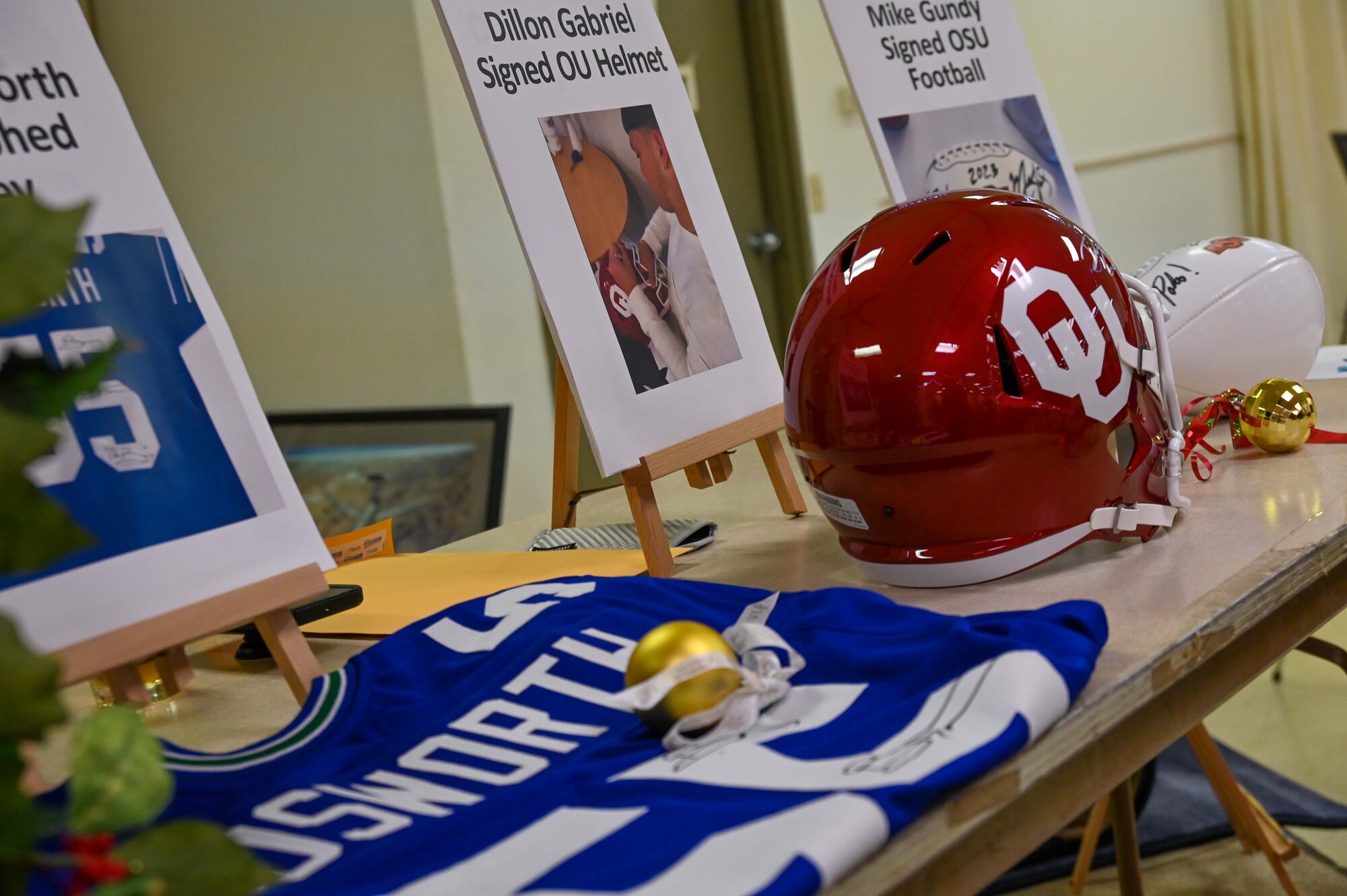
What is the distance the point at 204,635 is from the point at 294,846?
27 cm

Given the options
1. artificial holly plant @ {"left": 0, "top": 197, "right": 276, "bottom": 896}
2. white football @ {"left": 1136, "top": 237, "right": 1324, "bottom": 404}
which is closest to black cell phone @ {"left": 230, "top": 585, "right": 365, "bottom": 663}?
artificial holly plant @ {"left": 0, "top": 197, "right": 276, "bottom": 896}

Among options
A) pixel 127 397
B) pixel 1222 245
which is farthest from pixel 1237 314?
pixel 127 397

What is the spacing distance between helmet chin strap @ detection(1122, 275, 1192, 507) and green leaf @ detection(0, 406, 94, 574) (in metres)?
0.86

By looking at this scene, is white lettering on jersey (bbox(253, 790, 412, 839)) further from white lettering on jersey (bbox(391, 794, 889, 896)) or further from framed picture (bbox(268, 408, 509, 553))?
framed picture (bbox(268, 408, 509, 553))

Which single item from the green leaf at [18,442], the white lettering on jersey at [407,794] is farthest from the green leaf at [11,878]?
the white lettering on jersey at [407,794]

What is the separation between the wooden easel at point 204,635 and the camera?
30.8 inches

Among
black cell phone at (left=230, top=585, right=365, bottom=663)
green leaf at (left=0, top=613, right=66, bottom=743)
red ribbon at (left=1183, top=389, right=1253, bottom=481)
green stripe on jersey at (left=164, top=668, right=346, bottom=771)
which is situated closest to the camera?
green leaf at (left=0, top=613, right=66, bottom=743)

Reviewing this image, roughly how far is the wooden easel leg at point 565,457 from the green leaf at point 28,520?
2.93 ft

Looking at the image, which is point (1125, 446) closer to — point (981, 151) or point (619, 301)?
point (619, 301)

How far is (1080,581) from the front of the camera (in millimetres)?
931

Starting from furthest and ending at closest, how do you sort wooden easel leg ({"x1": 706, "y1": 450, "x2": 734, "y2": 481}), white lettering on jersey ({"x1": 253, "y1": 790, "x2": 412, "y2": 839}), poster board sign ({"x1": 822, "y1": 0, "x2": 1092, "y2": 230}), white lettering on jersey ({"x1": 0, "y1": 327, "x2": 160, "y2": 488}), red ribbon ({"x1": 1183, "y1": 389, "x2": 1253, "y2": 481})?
poster board sign ({"x1": 822, "y1": 0, "x2": 1092, "y2": 230}) → wooden easel leg ({"x1": 706, "y1": 450, "x2": 734, "y2": 481}) → red ribbon ({"x1": 1183, "y1": 389, "x2": 1253, "y2": 481}) → white lettering on jersey ({"x1": 0, "y1": 327, "x2": 160, "y2": 488}) → white lettering on jersey ({"x1": 253, "y1": 790, "x2": 412, "y2": 839})

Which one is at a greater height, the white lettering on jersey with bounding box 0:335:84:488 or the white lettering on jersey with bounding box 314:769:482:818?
the white lettering on jersey with bounding box 0:335:84:488

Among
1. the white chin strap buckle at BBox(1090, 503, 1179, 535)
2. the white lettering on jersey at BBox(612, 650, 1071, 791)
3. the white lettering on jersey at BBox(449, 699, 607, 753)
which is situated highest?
the white lettering on jersey at BBox(449, 699, 607, 753)

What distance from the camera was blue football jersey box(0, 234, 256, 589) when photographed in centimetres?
82
